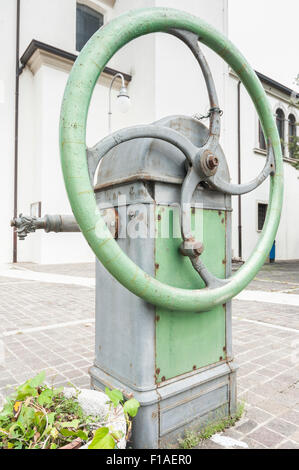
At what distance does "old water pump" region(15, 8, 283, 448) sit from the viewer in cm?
136

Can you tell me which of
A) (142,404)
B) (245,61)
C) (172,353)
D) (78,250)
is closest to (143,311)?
(172,353)

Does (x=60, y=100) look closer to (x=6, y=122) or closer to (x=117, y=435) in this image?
(x=6, y=122)

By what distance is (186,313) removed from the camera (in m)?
1.73

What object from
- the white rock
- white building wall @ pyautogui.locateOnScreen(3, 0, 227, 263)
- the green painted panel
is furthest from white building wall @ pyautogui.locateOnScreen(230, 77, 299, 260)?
the white rock

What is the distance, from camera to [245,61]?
5.69 feet

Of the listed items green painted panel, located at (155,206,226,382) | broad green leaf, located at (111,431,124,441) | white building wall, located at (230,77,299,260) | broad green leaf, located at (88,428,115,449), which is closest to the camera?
broad green leaf, located at (88,428,115,449)

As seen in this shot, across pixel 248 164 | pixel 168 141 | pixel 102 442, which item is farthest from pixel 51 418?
pixel 248 164

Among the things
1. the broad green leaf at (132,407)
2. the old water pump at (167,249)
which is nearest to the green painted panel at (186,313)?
the old water pump at (167,249)

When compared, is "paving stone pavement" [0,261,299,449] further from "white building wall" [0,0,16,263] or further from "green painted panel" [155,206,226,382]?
"white building wall" [0,0,16,263]

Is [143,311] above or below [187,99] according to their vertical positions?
below

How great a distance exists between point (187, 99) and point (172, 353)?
14.0m

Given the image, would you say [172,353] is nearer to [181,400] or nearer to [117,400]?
[181,400]

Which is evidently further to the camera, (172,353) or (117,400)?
(172,353)

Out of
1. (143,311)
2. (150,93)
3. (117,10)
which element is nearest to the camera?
(143,311)
